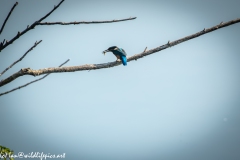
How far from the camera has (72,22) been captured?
126cm

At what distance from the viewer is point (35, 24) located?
1.11 meters

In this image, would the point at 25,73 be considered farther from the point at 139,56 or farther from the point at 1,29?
the point at 139,56

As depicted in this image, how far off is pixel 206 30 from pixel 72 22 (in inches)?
47.3

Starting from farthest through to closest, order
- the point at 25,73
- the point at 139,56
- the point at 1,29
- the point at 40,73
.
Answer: the point at 139,56, the point at 40,73, the point at 25,73, the point at 1,29

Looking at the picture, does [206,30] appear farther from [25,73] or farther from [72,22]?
[25,73]

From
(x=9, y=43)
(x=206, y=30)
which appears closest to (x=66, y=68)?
(x=9, y=43)

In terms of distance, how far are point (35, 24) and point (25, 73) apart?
62cm

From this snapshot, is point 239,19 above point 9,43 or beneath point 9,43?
above

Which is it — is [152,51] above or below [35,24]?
above

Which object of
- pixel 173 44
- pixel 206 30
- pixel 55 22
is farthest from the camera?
pixel 173 44

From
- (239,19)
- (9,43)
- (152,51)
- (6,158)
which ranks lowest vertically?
(6,158)

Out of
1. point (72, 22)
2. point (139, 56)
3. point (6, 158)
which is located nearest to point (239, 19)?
point (139, 56)

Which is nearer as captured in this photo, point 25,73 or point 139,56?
point 25,73

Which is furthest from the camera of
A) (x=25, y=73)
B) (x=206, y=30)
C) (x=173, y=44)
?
(x=173, y=44)
